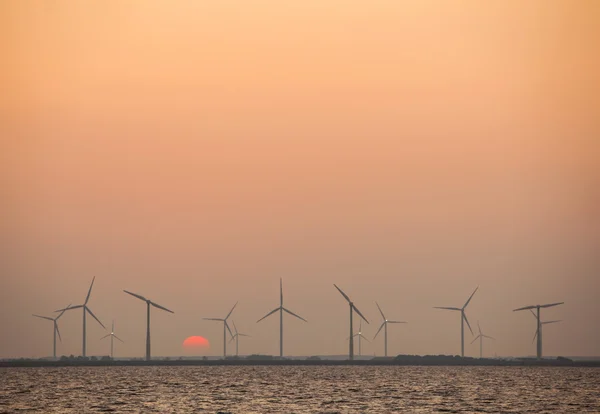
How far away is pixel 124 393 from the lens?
163 meters

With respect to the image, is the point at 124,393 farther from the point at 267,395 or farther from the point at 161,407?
the point at 161,407

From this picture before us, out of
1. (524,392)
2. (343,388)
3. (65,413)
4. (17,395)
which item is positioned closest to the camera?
(65,413)

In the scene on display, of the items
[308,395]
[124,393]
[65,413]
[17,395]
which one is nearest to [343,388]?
[308,395]

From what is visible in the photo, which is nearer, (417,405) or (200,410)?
(200,410)

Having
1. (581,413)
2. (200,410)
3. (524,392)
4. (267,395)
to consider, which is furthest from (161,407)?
(524,392)

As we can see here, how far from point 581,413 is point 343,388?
66.2m

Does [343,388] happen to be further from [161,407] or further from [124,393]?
[161,407]

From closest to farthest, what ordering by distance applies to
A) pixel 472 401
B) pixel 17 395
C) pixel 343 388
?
1. pixel 472 401
2. pixel 17 395
3. pixel 343 388

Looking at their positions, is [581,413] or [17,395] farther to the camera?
[17,395]

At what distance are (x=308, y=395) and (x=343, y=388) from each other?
27367mm

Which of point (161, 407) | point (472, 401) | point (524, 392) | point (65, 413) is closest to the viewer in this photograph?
point (65, 413)

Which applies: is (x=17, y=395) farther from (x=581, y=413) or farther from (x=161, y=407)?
(x=581, y=413)

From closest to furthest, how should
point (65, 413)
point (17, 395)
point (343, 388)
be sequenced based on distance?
point (65, 413) < point (17, 395) < point (343, 388)

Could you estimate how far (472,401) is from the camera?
5635 inches
